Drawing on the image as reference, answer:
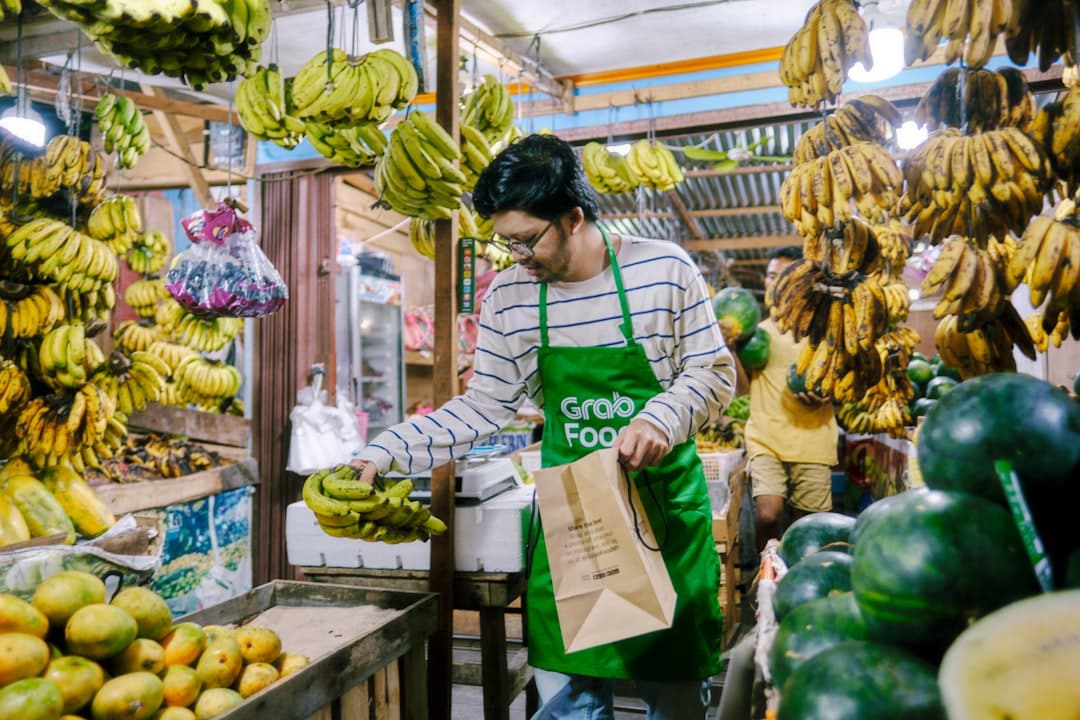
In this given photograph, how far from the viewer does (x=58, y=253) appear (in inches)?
130

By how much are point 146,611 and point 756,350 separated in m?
3.75

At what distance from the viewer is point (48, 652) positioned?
1.45 metres

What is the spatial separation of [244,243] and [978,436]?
132 inches

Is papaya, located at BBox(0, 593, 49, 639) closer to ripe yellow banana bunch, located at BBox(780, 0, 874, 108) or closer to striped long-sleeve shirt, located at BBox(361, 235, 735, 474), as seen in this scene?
striped long-sleeve shirt, located at BBox(361, 235, 735, 474)

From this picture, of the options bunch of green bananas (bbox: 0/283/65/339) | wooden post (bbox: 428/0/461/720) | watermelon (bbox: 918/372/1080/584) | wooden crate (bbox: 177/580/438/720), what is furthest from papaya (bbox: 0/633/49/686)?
bunch of green bananas (bbox: 0/283/65/339)

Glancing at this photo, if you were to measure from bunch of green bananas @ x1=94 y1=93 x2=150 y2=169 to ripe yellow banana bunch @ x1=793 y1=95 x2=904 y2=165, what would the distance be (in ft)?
10.7

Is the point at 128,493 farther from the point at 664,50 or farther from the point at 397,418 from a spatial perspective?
the point at 664,50

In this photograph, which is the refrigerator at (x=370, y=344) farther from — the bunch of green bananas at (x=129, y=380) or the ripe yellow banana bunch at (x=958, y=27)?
the ripe yellow banana bunch at (x=958, y=27)

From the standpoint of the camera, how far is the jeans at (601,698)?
2.10 meters

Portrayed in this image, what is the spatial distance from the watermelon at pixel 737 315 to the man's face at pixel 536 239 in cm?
262

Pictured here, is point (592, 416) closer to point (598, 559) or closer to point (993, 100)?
point (598, 559)

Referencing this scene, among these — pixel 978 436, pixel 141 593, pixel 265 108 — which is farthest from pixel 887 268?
pixel 141 593

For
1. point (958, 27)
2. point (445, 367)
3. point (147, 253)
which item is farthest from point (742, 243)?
point (958, 27)

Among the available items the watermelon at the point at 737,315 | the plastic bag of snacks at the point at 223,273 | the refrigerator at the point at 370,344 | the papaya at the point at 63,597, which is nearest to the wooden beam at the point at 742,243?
the refrigerator at the point at 370,344
